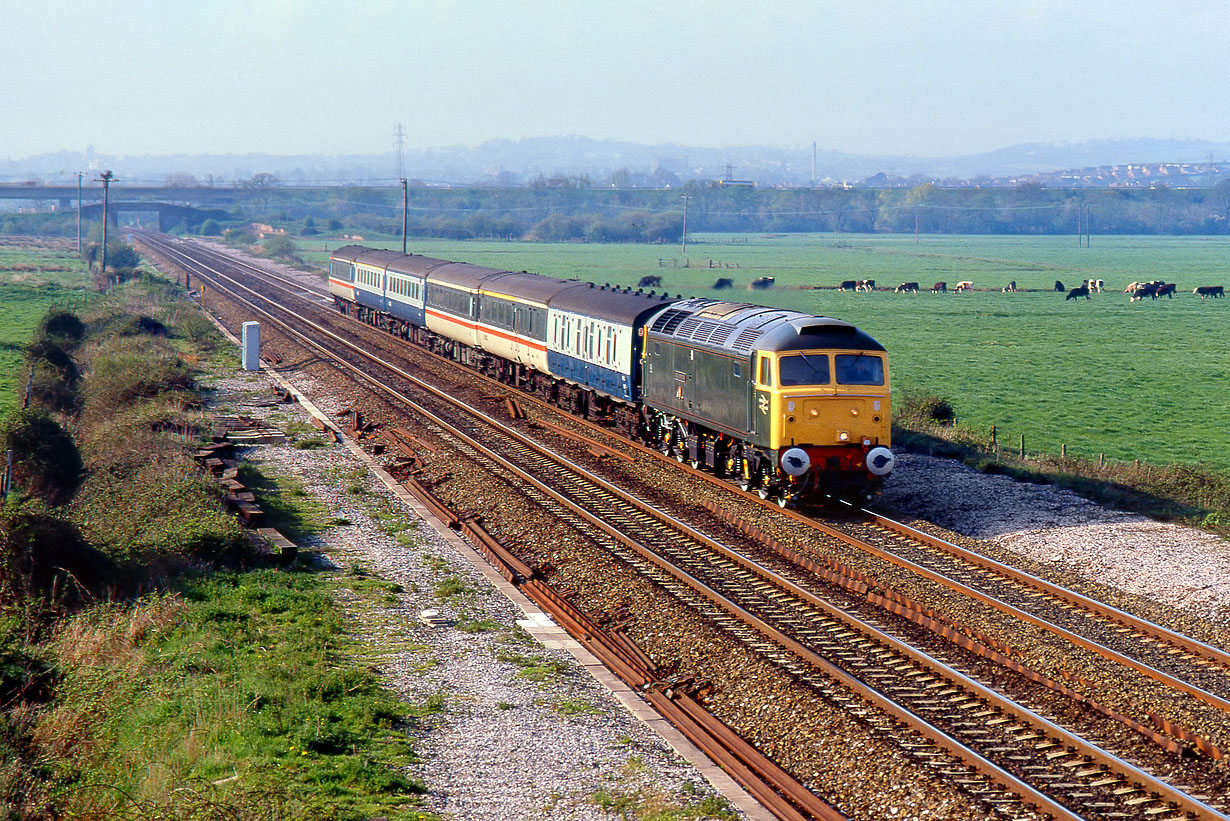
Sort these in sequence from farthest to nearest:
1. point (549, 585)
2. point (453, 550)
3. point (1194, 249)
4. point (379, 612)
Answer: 1. point (1194, 249)
2. point (453, 550)
3. point (549, 585)
4. point (379, 612)

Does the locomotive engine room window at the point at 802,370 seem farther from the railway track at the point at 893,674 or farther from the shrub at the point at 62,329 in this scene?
the shrub at the point at 62,329

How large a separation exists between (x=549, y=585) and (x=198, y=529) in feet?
17.3

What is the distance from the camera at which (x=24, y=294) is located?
70.7 meters

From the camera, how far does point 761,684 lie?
1299 centimetres

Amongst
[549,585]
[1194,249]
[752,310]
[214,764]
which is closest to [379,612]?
[549,585]

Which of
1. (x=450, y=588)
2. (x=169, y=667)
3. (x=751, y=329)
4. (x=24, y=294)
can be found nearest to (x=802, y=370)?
(x=751, y=329)

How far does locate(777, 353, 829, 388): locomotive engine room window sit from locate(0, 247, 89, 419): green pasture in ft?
66.5

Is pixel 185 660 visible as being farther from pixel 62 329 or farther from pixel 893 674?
pixel 62 329

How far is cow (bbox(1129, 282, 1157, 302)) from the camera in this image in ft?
286

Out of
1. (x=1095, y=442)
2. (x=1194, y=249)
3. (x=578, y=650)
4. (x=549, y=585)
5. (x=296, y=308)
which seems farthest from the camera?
(x=1194, y=249)

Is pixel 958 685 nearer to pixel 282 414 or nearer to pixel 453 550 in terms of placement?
pixel 453 550

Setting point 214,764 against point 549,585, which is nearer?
point 214,764

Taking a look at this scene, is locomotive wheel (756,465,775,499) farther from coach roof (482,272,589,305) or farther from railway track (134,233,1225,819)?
coach roof (482,272,589,305)

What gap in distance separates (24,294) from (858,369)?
63.3 m
